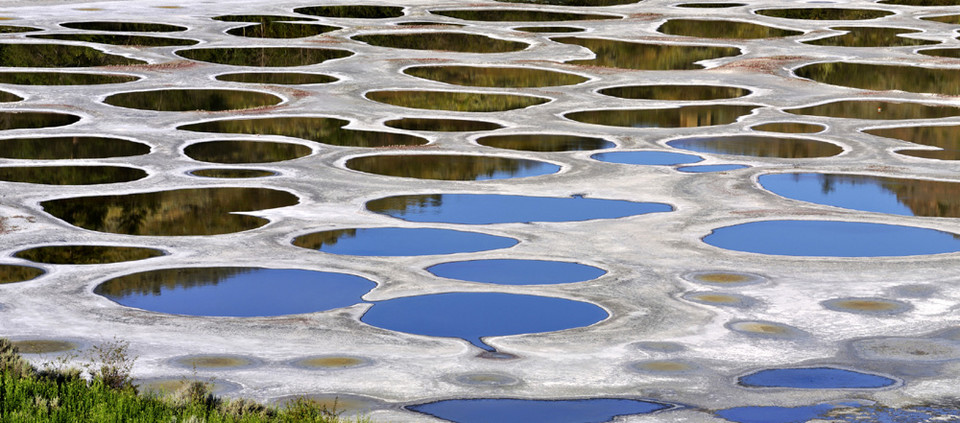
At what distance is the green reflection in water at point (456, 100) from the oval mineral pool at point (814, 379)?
17.0m

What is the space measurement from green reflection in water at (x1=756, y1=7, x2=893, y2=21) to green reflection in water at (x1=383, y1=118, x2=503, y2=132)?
91.7 ft

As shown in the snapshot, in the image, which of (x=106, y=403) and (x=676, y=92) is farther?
(x=676, y=92)

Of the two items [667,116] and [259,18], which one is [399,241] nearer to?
[667,116]

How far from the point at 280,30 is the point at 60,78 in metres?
13.8

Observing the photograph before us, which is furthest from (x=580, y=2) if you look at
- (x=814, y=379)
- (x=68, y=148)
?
(x=814, y=379)

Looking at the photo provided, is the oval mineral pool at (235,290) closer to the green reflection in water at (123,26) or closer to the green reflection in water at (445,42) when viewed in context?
the green reflection in water at (445,42)

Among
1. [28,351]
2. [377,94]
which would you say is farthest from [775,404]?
[377,94]

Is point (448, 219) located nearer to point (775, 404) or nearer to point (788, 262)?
point (788, 262)

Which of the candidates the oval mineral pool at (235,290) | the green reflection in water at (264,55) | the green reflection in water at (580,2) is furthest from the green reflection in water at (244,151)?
the green reflection in water at (580,2)

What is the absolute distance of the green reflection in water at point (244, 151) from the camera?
72.7ft

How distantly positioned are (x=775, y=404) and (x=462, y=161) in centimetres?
1195

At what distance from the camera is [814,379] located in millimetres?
11305

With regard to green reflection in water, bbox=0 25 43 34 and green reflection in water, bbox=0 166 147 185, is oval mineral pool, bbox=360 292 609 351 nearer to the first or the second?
green reflection in water, bbox=0 166 147 185

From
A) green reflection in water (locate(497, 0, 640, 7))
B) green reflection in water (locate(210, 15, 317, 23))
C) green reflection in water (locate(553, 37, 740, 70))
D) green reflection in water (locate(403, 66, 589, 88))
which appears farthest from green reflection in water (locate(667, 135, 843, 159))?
green reflection in water (locate(497, 0, 640, 7))
